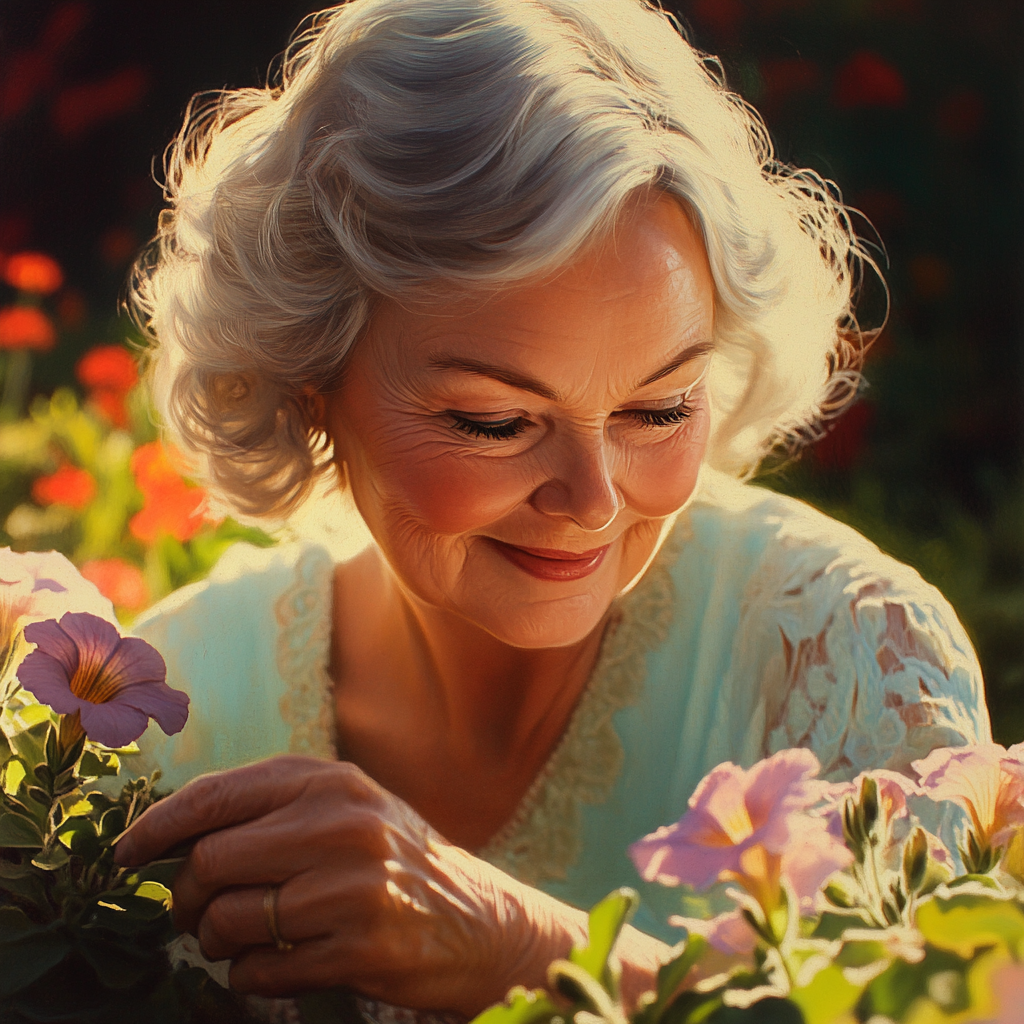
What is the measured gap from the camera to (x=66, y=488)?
123cm

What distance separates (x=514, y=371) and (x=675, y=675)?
1.62ft

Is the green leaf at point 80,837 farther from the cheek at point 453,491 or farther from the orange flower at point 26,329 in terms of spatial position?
the orange flower at point 26,329

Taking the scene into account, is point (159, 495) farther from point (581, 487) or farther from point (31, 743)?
point (581, 487)

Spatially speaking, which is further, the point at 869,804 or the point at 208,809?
Result: the point at 208,809

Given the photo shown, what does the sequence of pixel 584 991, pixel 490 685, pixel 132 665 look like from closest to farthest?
pixel 584 991 < pixel 132 665 < pixel 490 685

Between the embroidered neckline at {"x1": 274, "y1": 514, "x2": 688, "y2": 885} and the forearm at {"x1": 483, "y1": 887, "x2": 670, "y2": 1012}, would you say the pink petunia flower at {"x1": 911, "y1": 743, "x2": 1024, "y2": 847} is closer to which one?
the forearm at {"x1": 483, "y1": 887, "x2": 670, "y2": 1012}

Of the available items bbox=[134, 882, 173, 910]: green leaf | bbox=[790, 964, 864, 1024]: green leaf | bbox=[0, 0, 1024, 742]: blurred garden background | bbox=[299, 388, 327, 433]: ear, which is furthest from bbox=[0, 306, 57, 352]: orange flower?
bbox=[790, 964, 864, 1024]: green leaf

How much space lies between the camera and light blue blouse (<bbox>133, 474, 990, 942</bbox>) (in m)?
1.06

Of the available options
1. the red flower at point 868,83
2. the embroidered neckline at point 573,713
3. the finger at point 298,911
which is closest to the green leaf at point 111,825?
the finger at point 298,911

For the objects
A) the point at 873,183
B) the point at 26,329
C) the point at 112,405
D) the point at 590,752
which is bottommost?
the point at 590,752

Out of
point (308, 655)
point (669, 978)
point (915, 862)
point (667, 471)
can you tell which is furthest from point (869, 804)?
point (308, 655)

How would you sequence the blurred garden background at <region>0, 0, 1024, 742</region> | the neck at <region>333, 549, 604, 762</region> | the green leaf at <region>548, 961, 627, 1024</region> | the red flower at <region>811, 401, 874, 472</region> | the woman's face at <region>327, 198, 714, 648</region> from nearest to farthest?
the green leaf at <region>548, 961, 627, 1024</region> → the woman's face at <region>327, 198, 714, 648</region> → the blurred garden background at <region>0, 0, 1024, 742</region> → the red flower at <region>811, 401, 874, 472</region> → the neck at <region>333, 549, 604, 762</region>

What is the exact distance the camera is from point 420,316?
3.09 feet

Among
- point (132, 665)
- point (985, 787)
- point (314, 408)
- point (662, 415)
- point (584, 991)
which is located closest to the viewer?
point (584, 991)
